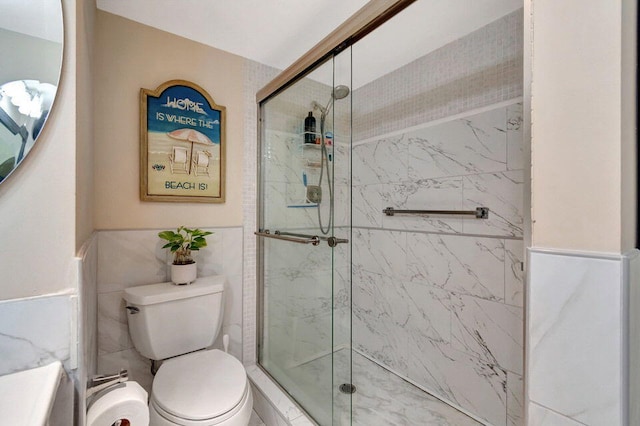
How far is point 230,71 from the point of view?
187 centimetres

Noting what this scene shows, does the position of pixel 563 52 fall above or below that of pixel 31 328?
above

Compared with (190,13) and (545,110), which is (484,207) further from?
(190,13)

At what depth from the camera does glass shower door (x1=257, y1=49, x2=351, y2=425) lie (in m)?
1.42

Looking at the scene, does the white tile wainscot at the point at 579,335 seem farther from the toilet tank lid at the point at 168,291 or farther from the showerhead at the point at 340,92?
the toilet tank lid at the point at 168,291

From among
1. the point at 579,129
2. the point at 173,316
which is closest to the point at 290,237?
the point at 173,316

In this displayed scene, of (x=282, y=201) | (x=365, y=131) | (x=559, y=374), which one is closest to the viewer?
(x=559, y=374)

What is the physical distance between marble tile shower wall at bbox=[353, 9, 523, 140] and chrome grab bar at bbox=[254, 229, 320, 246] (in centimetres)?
103

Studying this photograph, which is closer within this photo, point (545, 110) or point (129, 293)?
point (545, 110)

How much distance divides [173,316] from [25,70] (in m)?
1.14

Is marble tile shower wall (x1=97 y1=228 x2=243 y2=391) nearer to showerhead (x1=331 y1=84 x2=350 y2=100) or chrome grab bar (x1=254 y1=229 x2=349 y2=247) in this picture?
chrome grab bar (x1=254 y1=229 x2=349 y2=247)

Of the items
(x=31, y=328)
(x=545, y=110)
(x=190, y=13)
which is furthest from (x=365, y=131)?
(x=31, y=328)

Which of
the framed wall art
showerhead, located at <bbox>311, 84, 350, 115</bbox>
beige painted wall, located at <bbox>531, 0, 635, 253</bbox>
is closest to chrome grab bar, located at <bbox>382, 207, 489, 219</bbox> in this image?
showerhead, located at <bbox>311, 84, 350, 115</bbox>

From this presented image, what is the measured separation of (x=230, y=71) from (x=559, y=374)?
2063 mm

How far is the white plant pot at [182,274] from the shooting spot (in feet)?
5.01
